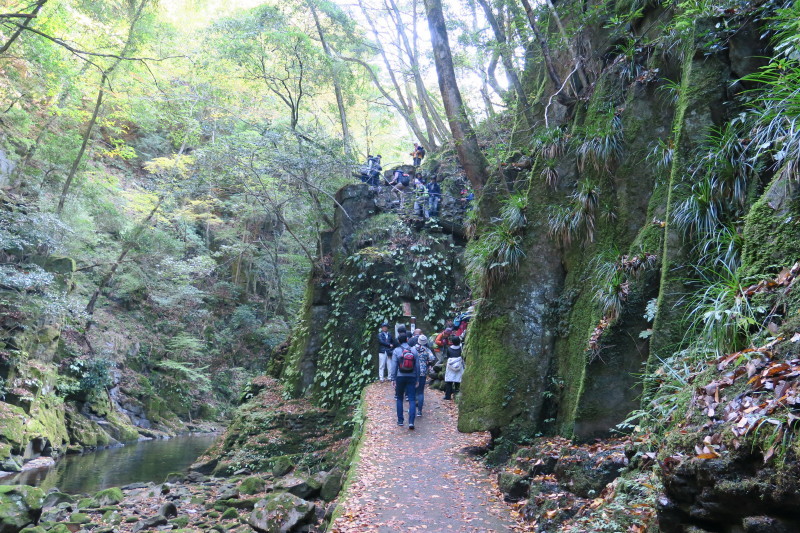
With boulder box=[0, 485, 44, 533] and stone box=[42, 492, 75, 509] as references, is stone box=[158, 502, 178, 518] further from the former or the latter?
stone box=[42, 492, 75, 509]

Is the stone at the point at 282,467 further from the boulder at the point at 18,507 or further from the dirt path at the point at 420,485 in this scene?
the boulder at the point at 18,507

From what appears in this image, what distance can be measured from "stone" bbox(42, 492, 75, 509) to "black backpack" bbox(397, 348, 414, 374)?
29.9 feet

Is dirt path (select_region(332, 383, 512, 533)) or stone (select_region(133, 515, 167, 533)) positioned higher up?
dirt path (select_region(332, 383, 512, 533))

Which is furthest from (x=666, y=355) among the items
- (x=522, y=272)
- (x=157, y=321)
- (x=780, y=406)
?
(x=157, y=321)

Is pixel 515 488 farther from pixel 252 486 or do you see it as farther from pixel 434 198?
pixel 434 198

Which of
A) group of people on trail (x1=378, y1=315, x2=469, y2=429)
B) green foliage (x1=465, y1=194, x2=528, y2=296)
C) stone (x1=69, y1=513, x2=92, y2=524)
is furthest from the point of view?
stone (x1=69, y1=513, x2=92, y2=524)

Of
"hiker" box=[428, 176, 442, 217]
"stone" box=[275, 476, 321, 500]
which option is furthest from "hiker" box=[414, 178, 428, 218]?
"stone" box=[275, 476, 321, 500]

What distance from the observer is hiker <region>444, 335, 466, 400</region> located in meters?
11.3

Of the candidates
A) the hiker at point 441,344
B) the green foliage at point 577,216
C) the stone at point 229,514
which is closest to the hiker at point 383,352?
the hiker at point 441,344

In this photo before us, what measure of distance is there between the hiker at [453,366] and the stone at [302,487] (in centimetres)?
362

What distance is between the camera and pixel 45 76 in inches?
690

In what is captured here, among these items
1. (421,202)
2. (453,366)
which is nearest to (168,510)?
(453,366)

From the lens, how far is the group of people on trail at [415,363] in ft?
31.0

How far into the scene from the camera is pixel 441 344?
1446 centimetres
